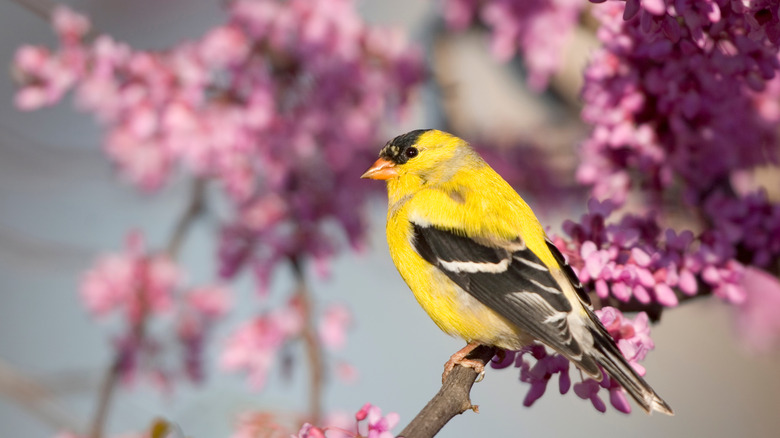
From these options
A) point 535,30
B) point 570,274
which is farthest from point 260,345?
point 570,274

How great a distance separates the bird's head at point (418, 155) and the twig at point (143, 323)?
1.37m

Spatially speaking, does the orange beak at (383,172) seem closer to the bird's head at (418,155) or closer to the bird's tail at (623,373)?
the bird's head at (418,155)

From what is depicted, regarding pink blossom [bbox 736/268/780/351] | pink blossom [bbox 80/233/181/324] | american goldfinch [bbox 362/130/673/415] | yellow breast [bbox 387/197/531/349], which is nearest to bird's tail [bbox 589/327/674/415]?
american goldfinch [bbox 362/130/673/415]

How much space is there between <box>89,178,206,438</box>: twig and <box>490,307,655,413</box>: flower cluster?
1.96m

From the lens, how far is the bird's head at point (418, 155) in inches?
116

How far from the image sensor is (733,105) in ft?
9.18

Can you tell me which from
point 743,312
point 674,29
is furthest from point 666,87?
point 743,312

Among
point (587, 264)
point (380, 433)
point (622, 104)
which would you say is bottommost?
point (380, 433)

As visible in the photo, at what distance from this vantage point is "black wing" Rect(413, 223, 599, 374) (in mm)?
2166

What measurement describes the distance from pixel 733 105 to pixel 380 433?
5.78ft

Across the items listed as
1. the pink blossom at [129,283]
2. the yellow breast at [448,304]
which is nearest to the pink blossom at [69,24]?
the pink blossom at [129,283]

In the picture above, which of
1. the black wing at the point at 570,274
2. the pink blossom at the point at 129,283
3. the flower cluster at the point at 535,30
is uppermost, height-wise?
the pink blossom at the point at 129,283

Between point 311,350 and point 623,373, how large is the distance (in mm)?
1890

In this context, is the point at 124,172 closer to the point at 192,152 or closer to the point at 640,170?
the point at 192,152
